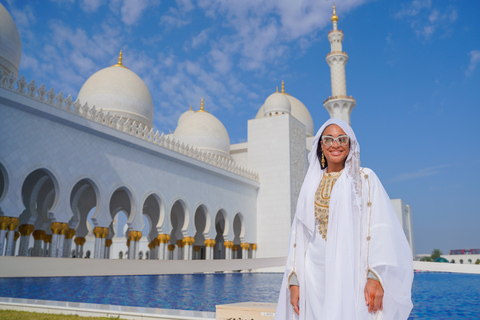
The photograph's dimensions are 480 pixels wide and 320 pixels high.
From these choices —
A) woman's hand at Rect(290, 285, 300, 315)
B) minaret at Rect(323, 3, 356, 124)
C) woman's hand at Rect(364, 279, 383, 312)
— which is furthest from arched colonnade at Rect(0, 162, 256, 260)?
woman's hand at Rect(364, 279, 383, 312)

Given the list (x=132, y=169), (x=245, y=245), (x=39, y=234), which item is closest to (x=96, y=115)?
(x=132, y=169)

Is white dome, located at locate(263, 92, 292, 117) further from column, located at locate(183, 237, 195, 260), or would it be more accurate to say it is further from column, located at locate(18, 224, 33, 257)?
column, located at locate(18, 224, 33, 257)

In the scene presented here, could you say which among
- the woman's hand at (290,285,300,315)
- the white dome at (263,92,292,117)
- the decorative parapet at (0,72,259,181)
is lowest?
the woman's hand at (290,285,300,315)

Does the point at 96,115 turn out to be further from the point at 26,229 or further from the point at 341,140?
the point at 341,140

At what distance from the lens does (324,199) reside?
5.95ft

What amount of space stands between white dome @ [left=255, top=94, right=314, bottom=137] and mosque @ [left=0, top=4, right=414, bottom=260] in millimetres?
83

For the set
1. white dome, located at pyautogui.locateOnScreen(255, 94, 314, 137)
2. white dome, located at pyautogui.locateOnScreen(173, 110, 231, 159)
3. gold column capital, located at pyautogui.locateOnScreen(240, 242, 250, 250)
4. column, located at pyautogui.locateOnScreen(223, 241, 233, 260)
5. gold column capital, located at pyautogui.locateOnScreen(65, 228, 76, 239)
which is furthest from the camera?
white dome, located at pyautogui.locateOnScreen(255, 94, 314, 137)

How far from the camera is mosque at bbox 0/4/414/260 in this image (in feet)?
30.3

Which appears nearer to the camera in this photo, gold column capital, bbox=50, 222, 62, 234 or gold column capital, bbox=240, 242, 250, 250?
gold column capital, bbox=50, 222, 62, 234

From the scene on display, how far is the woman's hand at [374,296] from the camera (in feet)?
5.09

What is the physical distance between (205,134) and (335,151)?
16130 mm

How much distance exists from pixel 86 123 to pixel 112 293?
579cm

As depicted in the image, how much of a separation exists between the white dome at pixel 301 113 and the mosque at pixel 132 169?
0.27 feet

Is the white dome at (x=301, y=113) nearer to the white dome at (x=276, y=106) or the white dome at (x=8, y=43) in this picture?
the white dome at (x=276, y=106)
